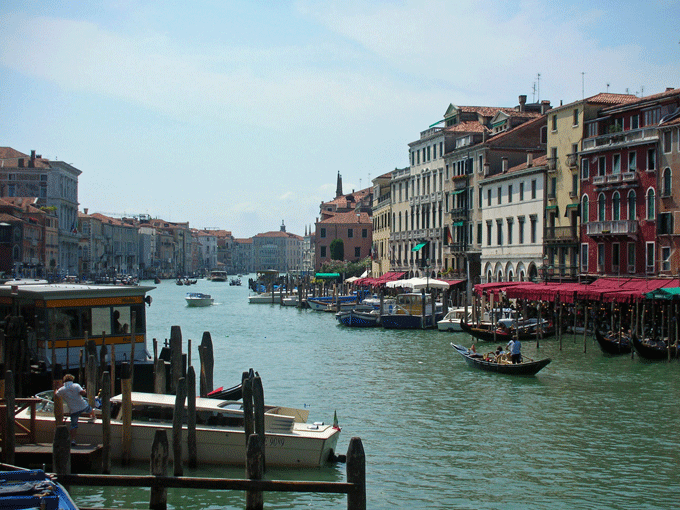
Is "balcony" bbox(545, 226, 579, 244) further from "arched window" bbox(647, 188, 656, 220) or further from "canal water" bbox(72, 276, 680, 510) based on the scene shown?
"canal water" bbox(72, 276, 680, 510)

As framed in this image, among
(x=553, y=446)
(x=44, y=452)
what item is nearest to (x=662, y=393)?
(x=553, y=446)

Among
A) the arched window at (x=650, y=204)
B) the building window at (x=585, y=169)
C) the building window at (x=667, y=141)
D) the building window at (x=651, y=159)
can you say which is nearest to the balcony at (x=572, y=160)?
the building window at (x=585, y=169)

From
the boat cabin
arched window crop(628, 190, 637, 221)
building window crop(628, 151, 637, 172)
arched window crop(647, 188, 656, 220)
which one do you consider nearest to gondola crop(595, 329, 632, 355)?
arched window crop(647, 188, 656, 220)

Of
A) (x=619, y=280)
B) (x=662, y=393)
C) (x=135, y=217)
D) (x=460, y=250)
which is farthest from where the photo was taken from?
(x=135, y=217)

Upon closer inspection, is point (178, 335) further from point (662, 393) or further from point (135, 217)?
point (135, 217)

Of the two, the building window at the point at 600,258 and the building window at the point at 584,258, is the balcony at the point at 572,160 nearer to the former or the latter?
the building window at the point at 584,258

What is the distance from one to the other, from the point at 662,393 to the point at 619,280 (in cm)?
1368

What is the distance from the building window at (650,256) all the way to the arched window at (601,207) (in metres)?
3.55

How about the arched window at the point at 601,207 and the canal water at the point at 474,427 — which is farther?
the arched window at the point at 601,207

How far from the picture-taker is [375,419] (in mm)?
17734

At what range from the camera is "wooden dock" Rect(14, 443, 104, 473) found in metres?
11.8

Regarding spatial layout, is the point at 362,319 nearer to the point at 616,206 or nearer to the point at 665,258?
the point at 616,206

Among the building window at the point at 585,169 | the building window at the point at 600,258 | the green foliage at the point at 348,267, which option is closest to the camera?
the building window at the point at 600,258

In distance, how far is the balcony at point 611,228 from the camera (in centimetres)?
3422
